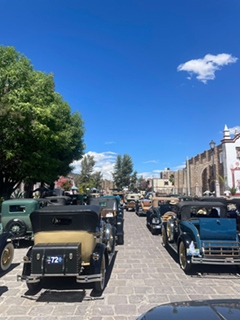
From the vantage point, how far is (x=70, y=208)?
509cm

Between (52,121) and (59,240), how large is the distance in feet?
42.8

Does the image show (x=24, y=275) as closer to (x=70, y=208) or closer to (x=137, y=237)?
(x=70, y=208)

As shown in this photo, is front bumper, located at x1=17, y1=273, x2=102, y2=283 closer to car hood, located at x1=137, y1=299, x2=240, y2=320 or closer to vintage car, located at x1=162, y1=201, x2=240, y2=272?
car hood, located at x1=137, y1=299, x2=240, y2=320

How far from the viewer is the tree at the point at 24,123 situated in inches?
529

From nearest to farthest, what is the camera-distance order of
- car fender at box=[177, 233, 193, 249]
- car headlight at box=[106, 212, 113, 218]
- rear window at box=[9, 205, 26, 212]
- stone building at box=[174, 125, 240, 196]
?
car fender at box=[177, 233, 193, 249] < rear window at box=[9, 205, 26, 212] < car headlight at box=[106, 212, 113, 218] < stone building at box=[174, 125, 240, 196]

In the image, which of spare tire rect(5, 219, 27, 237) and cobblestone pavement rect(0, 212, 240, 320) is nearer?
cobblestone pavement rect(0, 212, 240, 320)

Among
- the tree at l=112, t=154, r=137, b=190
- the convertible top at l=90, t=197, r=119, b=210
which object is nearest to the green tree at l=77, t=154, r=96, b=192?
the tree at l=112, t=154, r=137, b=190

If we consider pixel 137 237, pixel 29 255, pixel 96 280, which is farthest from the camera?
pixel 137 237

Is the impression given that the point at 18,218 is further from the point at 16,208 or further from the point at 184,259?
the point at 184,259

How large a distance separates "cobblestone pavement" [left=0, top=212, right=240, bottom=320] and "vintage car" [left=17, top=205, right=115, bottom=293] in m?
0.33

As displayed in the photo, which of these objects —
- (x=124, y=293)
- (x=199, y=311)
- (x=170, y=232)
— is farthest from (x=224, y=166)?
(x=199, y=311)

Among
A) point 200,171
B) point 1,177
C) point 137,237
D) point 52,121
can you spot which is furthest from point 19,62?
point 200,171

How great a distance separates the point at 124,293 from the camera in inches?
186

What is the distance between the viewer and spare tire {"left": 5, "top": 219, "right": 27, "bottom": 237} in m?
8.57
